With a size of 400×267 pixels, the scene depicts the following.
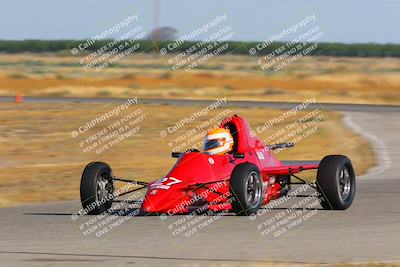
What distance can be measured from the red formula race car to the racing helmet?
0.60ft

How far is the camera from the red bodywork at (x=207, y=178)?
1511 cm

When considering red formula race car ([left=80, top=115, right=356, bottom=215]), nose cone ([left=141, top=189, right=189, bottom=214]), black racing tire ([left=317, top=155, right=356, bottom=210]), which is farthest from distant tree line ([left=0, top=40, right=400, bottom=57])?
nose cone ([left=141, top=189, right=189, bottom=214])

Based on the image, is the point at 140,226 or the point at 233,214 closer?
the point at 140,226

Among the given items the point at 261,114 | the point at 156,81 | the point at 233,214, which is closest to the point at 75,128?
the point at 261,114

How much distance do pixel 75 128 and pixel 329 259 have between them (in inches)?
1060

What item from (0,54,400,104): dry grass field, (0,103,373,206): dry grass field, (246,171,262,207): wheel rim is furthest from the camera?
(0,54,400,104): dry grass field

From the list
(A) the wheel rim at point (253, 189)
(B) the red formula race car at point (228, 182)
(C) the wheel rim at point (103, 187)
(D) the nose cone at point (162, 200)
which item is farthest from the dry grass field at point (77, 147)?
(A) the wheel rim at point (253, 189)

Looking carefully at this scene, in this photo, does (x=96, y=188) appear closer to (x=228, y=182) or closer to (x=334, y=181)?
(x=228, y=182)

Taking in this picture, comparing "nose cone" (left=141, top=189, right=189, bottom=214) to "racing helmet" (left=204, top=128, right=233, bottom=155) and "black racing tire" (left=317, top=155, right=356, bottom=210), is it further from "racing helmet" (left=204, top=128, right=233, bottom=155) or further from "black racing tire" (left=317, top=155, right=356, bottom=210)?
"black racing tire" (left=317, top=155, right=356, bottom=210)

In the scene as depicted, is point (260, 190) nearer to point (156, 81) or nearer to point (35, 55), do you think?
point (156, 81)

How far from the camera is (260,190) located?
50.4ft

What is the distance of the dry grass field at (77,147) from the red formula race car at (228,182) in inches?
169

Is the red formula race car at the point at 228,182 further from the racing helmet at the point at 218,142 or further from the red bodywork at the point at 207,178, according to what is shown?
the racing helmet at the point at 218,142

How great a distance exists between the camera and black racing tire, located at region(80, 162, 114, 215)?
15.8 meters
